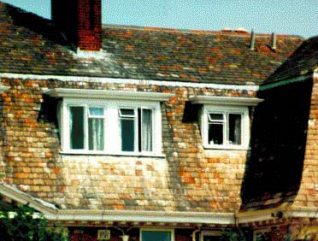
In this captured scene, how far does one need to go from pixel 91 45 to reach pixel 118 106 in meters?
3.00

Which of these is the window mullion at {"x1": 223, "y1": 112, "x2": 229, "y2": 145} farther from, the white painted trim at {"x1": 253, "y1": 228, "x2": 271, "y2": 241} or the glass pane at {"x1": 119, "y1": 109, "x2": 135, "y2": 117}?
the white painted trim at {"x1": 253, "y1": 228, "x2": 271, "y2": 241}

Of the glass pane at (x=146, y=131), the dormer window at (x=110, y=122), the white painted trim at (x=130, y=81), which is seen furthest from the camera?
the glass pane at (x=146, y=131)

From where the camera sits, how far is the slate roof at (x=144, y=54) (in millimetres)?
43094

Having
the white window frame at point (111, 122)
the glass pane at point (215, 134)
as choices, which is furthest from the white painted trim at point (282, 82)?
the white window frame at point (111, 122)

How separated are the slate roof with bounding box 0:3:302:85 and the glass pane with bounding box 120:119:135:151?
1.63 metres

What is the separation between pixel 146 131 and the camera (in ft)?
141

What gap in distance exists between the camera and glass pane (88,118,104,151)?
42125 millimetres

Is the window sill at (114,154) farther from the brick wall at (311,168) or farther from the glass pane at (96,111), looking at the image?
the brick wall at (311,168)

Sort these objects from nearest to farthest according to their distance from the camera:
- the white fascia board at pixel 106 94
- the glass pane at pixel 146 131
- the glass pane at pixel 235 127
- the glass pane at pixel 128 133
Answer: the white fascia board at pixel 106 94, the glass pane at pixel 128 133, the glass pane at pixel 146 131, the glass pane at pixel 235 127

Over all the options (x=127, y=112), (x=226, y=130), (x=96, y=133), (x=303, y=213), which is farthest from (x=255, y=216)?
(x=96, y=133)

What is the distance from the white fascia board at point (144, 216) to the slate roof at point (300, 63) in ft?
16.9

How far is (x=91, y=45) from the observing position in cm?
4441

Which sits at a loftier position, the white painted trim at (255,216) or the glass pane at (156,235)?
the white painted trim at (255,216)

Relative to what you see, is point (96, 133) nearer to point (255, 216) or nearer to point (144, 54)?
point (144, 54)
